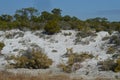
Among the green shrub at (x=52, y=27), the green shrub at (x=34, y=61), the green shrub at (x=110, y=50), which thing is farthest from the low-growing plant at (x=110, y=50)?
the green shrub at (x=52, y=27)

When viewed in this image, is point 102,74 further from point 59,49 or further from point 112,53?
point 59,49

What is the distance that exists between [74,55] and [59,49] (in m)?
2.71

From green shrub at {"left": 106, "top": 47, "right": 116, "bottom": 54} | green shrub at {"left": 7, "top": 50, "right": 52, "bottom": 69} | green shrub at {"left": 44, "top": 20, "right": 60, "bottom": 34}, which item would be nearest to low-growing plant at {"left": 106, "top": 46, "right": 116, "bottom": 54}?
green shrub at {"left": 106, "top": 47, "right": 116, "bottom": 54}

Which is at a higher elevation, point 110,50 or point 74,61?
point 110,50

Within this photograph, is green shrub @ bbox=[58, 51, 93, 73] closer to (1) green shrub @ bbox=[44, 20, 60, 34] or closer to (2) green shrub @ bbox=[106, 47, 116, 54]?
(2) green shrub @ bbox=[106, 47, 116, 54]

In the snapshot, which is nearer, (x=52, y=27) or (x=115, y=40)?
(x=115, y=40)

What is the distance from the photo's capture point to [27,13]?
40.3m

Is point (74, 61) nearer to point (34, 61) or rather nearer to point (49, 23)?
point (34, 61)

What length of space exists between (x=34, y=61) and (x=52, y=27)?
7.17 meters

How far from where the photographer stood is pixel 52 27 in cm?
3247

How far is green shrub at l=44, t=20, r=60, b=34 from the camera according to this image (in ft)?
105

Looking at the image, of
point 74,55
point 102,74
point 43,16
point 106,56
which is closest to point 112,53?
point 106,56

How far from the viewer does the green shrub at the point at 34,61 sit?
25.5 m

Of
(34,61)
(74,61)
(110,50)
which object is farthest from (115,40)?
(34,61)
